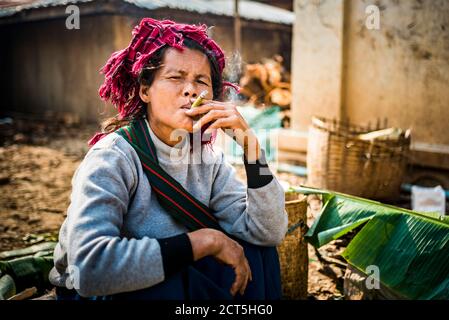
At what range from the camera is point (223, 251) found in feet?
5.82

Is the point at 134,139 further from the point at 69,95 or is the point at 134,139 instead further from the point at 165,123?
the point at 69,95

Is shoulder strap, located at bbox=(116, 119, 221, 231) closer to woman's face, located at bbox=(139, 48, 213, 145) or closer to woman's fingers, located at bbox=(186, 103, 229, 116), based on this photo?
woman's face, located at bbox=(139, 48, 213, 145)

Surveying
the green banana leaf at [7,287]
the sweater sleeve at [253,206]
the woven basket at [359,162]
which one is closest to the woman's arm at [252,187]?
the sweater sleeve at [253,206]

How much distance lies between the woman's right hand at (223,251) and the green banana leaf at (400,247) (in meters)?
0.71

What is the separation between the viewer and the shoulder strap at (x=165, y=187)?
1.81 m

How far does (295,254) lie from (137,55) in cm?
155

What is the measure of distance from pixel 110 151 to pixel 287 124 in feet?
20.1

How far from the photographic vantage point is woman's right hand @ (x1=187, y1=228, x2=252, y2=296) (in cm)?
167

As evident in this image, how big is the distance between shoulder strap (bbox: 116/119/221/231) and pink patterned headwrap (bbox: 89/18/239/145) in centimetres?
23

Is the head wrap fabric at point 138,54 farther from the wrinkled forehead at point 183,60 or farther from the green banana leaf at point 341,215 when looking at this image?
the green banana leaf at point 341,215

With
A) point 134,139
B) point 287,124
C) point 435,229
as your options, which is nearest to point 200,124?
point 134,139

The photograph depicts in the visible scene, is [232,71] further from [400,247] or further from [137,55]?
[400,247]

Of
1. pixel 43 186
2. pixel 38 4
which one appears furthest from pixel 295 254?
pixel 38 4

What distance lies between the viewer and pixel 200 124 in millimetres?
1830
